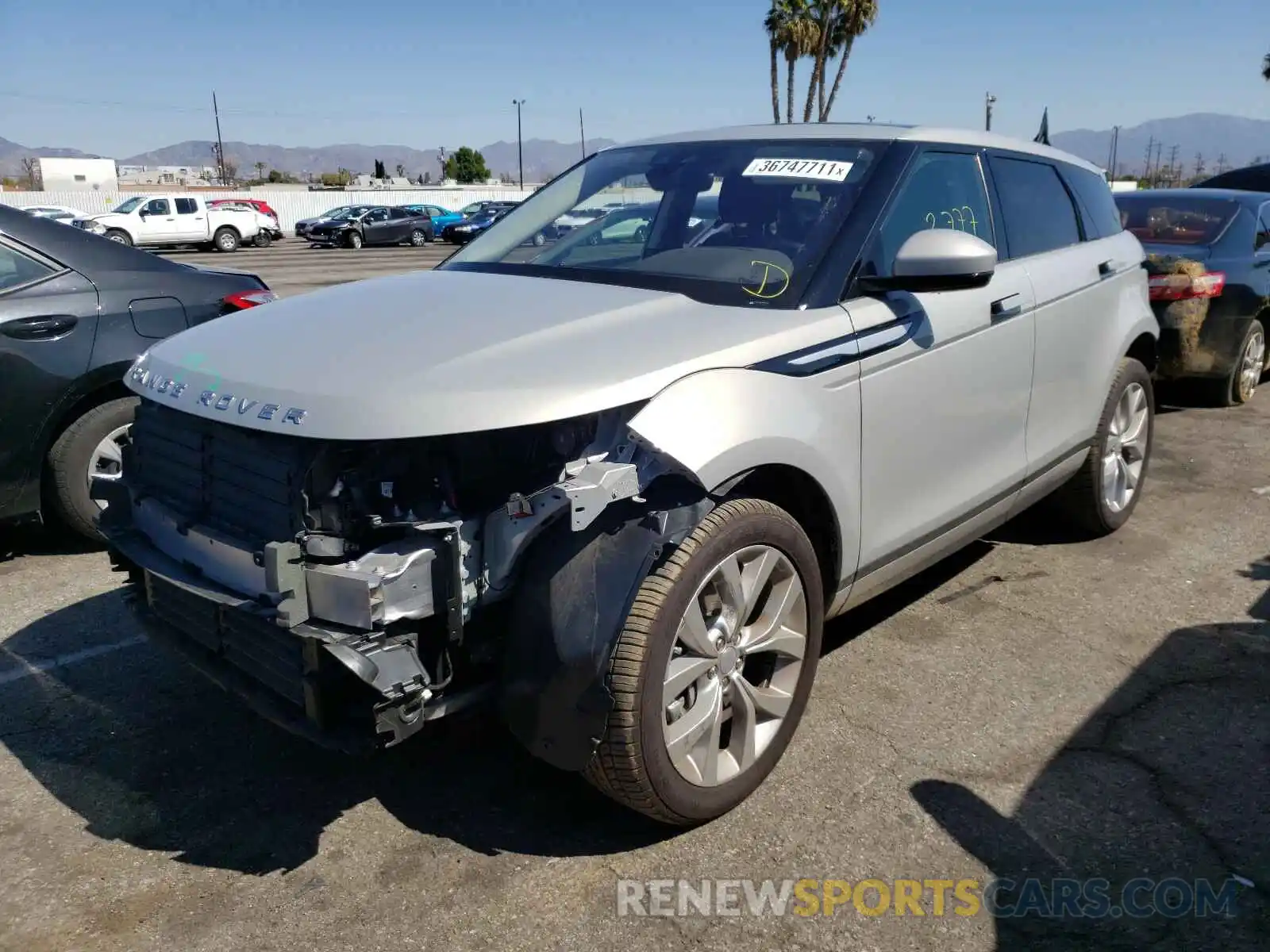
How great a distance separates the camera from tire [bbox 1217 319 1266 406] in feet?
24.8

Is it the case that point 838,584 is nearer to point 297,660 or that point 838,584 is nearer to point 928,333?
point 928,333

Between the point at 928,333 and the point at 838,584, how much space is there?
0.86 metres

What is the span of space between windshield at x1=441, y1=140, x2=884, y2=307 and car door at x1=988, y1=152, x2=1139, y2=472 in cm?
98

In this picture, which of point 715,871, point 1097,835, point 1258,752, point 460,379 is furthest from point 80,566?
point 1258,752

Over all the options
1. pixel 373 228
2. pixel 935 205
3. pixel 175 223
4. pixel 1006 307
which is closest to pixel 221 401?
pixel 935 205

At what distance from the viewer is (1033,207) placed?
425 centimetres

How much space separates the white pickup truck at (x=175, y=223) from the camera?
31719 millimetres

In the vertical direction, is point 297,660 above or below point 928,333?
below

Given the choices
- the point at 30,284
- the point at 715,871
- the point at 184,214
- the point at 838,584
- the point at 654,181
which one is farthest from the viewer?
the point at 184,214

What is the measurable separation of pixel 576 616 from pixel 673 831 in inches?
30.4

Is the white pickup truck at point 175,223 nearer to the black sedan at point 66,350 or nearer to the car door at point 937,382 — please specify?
the black sedan at point 66,350

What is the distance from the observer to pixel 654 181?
3879 mm

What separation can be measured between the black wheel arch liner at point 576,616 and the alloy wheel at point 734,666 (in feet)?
0.68

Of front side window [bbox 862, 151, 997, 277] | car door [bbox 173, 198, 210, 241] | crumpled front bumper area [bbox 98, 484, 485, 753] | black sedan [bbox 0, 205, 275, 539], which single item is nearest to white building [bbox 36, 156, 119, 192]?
car door [bbox 173, 198, 210, 241]
